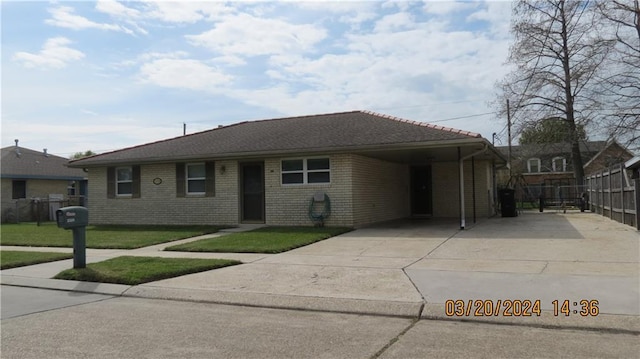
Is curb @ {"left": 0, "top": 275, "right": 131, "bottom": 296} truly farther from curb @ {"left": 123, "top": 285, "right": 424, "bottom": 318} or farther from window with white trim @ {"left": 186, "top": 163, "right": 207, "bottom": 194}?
window with white trim @ {"left": 186, "top": 163, "right": 207, "bottom": 194}

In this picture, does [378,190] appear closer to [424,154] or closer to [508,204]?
[424,154]

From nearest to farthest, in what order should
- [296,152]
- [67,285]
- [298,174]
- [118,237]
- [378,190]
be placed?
[67,285]
[118,237]
[296,152]
[298,174]
[378,190]

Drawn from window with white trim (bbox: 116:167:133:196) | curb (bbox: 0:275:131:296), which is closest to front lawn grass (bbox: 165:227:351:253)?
curb (bbox: 0:275:131:296)

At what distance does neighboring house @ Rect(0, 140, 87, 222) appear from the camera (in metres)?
27.3

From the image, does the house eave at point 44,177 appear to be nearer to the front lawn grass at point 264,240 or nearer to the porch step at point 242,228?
the porch step at point 242,228

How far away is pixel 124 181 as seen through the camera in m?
21.1

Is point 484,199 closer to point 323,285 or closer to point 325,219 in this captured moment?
point 325,219

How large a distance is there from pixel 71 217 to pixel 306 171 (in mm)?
9084

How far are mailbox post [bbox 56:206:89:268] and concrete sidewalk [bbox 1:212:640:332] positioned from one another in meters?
0.63

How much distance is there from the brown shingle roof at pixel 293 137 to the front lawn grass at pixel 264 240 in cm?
271

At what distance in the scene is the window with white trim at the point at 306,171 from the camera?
17.3 metres

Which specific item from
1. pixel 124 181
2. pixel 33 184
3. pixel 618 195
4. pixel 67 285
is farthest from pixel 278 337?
pixel 33 184

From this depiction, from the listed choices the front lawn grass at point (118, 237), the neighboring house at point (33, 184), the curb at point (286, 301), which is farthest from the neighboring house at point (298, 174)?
the curb at point (286, 301)

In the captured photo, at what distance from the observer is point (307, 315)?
6645 millimetres
